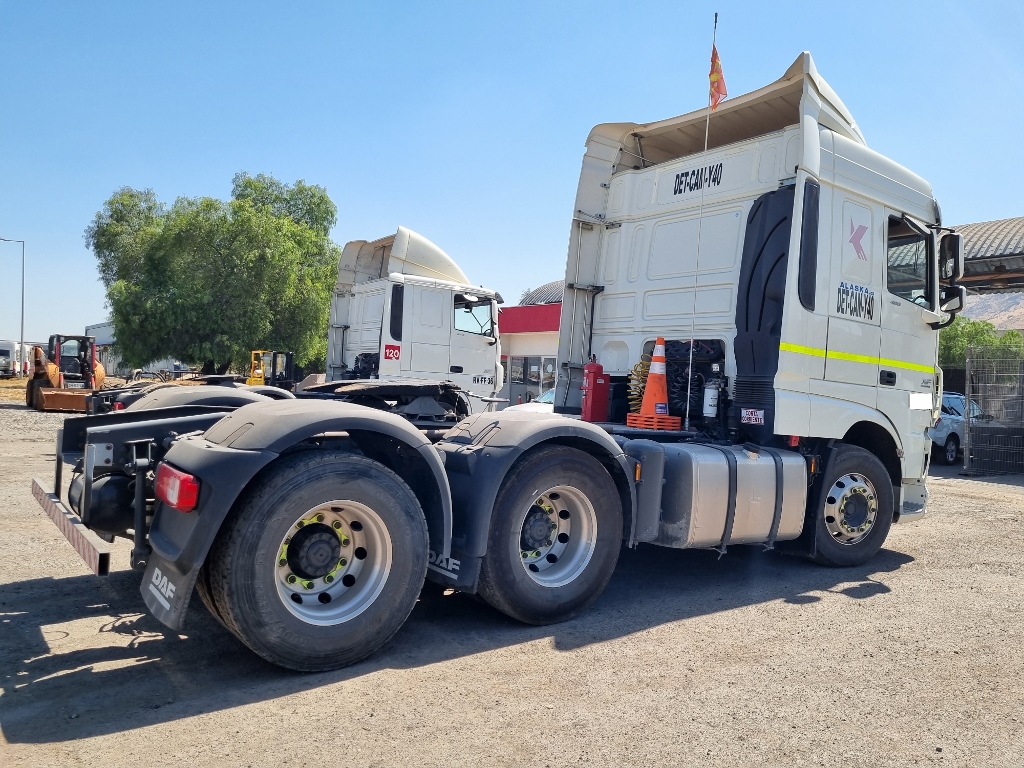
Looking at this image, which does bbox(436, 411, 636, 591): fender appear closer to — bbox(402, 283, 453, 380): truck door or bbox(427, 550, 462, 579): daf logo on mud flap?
bbox(427, 550, 462, 579): daf logo on mud flap

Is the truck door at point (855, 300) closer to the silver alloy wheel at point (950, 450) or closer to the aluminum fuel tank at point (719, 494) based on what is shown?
the aluminum fuel tank at point (719, 494)

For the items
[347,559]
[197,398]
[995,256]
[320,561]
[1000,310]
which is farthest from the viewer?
[1000,310]

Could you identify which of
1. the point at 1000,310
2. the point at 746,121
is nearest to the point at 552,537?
the point at 746,121

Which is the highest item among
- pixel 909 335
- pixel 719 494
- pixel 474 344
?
pixel 909 335

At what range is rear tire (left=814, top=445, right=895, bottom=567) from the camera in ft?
22.6

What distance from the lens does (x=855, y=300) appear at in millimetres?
6891

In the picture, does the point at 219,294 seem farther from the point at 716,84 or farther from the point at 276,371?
the point at 716,84

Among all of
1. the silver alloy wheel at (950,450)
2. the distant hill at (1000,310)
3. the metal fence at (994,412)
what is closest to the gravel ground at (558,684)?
the metal fence at (994,412)

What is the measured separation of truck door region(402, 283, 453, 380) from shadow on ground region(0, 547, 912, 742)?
609cm

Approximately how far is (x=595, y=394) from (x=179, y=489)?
14.5 ft

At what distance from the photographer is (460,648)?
15.3ft

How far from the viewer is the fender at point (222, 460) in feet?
12.5

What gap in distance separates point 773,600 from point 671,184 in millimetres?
3887

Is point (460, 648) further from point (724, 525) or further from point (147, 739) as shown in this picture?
point (724, 525)
